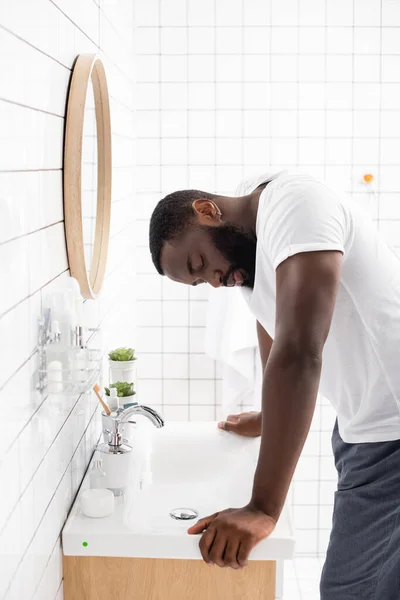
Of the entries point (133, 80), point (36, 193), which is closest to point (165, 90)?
point (133, 80)

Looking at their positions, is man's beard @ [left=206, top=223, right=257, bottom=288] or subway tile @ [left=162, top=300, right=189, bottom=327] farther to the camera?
subway tile @ [left=162, top=300, right=189, bottom=327]

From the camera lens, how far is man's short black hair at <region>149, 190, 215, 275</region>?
139 cm

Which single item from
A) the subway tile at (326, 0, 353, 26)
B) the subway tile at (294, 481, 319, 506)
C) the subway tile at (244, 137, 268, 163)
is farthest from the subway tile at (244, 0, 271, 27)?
the subway tile at (294, 481, 319, 506)

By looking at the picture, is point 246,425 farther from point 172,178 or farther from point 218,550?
point 172,178

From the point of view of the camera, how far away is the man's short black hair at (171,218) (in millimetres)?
1388

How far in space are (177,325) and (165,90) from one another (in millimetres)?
926

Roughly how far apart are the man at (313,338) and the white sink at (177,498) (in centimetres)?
14

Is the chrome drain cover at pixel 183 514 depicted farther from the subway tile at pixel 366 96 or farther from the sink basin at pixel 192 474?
the subway tile at pixel 366 96

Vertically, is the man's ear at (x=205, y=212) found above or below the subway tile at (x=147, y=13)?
below

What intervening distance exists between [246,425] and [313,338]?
86cm

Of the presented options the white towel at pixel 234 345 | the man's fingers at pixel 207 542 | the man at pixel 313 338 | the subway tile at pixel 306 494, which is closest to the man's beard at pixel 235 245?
the man at pixel 313 338

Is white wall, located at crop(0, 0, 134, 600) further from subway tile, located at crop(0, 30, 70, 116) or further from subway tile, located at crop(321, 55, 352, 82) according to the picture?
subway tile, located at crop(321, 55, 352, 82)

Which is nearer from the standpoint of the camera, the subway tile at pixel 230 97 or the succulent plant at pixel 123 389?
the succulent plant at pixel 123 389

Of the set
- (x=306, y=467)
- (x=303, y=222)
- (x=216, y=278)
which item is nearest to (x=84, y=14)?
(x=216, y=278)
